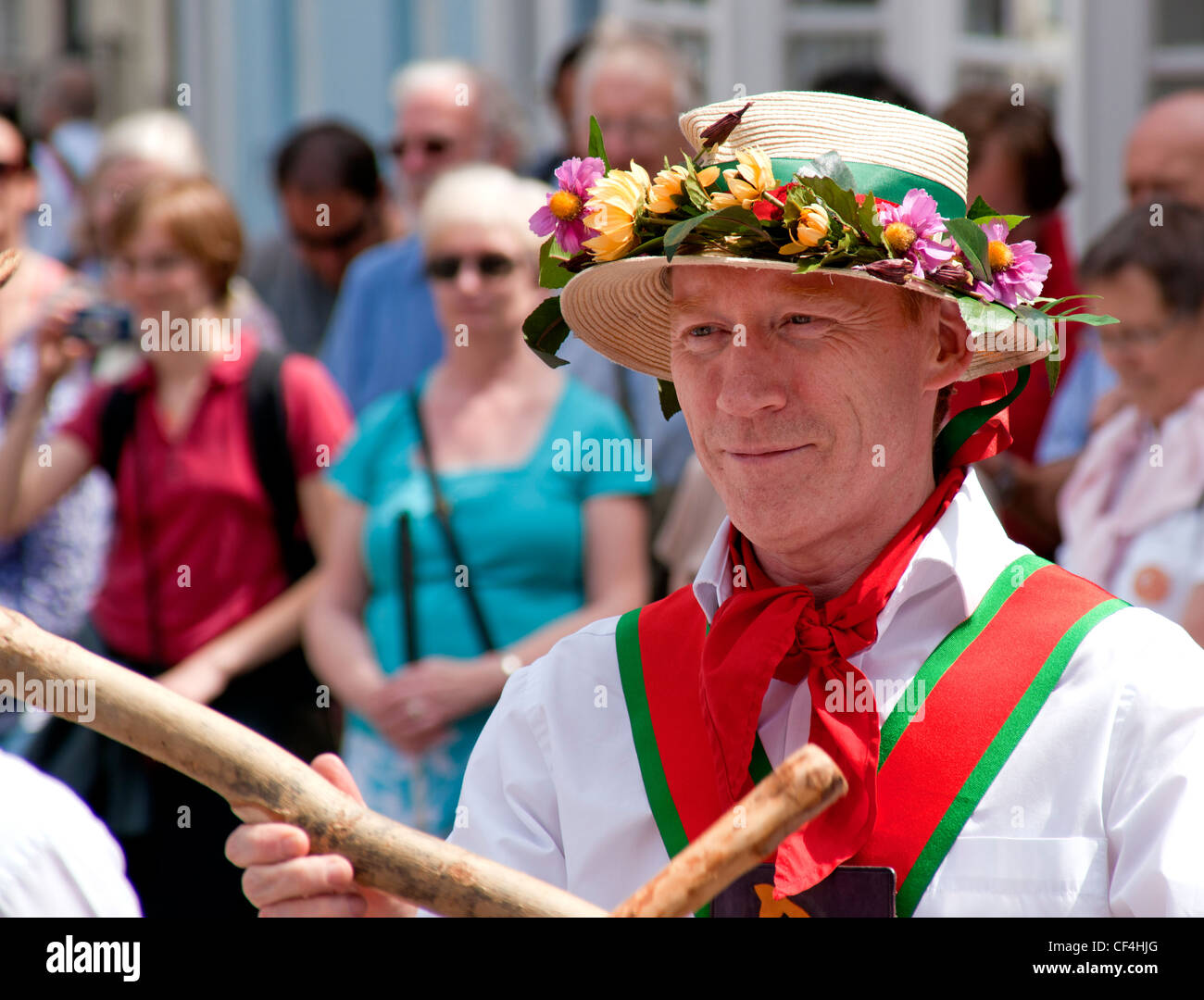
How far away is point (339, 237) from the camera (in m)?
6.02

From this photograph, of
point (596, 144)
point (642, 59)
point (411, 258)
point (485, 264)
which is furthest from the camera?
point (411, 258)

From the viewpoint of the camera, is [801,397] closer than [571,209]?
Yes

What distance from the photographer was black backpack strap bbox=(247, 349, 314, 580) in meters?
4.50

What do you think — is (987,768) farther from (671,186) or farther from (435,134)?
(435,134)

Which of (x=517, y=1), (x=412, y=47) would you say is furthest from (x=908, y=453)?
(x=412, y=47)

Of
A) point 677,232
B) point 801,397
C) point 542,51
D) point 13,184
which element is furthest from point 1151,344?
point 542,51

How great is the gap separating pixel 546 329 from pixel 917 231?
635mm

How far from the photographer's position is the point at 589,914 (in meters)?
1.67

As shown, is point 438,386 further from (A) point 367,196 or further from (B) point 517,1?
(B) point 517,1

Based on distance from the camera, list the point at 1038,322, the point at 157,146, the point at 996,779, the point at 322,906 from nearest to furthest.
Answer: the point at 322,906 < the point at 996,779 < the point at 1038,322 < the point at 157,146

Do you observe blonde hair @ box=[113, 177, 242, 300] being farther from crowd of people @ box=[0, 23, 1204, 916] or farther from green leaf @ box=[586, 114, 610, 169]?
green leaf @ box=[586, 114, 610, 169]

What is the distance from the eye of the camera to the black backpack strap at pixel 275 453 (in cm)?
450

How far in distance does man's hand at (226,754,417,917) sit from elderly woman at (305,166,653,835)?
2075 millimetres

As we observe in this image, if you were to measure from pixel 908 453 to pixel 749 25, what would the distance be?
19.4 feet
